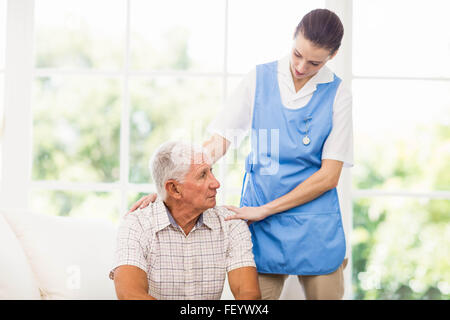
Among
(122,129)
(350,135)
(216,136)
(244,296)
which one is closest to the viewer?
(244,296)

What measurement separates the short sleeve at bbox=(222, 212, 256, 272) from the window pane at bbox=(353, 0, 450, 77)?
2.75 feet

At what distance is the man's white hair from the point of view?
1.31 meters

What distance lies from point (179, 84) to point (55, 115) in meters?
0.50

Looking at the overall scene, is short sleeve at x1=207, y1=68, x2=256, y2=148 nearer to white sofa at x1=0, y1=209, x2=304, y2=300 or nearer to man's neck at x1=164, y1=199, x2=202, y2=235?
man's neck at x1=164, y1=199, x2=202, y2=235

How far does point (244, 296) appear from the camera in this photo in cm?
129

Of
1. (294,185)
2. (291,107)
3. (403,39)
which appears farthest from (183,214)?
(403,39)

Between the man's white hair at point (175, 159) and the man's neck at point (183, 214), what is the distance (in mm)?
68

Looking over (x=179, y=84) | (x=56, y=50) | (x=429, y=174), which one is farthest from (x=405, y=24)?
(x=56, y=50)

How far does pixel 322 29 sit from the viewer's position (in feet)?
4.30

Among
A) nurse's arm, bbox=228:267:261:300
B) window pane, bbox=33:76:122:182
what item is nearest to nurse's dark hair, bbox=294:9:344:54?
nurse's arm, bbox=228:267:261:300

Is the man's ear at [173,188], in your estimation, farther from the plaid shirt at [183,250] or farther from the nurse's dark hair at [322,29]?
the nurse's dark hair at [322,29]

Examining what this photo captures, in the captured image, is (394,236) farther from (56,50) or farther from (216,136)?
(56,50)

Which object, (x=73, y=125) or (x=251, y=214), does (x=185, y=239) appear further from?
(x=73, y=125)

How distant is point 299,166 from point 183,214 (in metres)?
0.35
